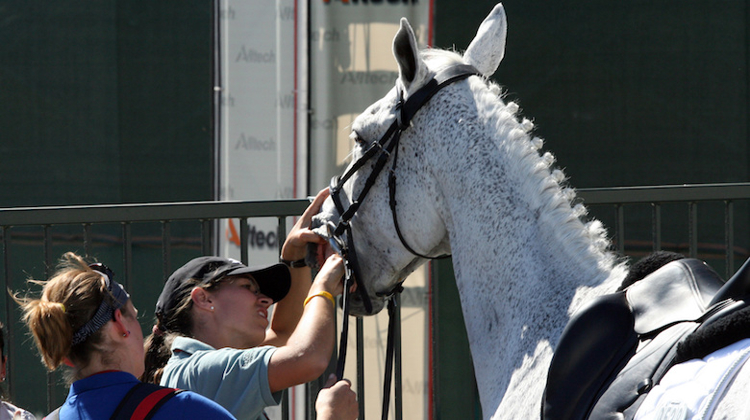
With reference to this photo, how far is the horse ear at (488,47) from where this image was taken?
2.65 meters

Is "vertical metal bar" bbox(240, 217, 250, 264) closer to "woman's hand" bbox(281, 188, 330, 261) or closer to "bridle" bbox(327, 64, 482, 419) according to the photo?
"woman's hand" bbox(281, 188, 330, 261)

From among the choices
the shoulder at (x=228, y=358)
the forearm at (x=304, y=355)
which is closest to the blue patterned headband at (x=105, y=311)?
the shoulder at (x=228, y=358)

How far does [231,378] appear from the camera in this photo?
2.46m

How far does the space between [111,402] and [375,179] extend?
3.56 feet

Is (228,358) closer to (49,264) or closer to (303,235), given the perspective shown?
(303,235)

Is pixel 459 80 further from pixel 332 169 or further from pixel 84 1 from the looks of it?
pixel 84 1

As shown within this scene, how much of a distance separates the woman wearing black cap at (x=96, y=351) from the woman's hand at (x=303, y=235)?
815mm

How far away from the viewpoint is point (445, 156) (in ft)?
8.09

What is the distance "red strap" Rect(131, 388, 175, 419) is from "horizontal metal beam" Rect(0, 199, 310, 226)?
65.7 inches

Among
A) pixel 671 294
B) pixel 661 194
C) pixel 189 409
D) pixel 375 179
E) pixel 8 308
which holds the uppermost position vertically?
pixel 375 179

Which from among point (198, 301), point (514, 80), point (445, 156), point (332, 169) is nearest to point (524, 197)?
point (445, 156)

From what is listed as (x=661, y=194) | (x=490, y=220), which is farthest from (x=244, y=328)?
(x=661, y=194)

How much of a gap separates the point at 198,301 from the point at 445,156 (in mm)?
964

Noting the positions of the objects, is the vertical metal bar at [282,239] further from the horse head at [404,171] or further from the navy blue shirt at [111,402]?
the navy blue shirt at [111,402]
